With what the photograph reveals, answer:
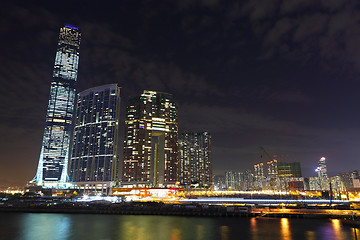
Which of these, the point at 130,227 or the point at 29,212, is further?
the point at 29,212

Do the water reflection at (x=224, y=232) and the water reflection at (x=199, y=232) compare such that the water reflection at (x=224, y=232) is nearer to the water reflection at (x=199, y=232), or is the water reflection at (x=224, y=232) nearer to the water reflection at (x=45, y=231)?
the water reflection at (x=199, y=232)

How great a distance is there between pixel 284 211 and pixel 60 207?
300ft

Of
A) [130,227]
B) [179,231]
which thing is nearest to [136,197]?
[130,227]

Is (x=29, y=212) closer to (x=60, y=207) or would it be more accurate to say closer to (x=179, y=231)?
(x=60, y=207)

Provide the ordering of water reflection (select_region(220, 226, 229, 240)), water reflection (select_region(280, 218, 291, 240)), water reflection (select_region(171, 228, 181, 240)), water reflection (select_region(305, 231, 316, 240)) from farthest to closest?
1. water reflection (select_region(220, 226, 229, 240))
2. water reflection (select_region(171, 228, 181, 240))
3. water reflection (select_region(280, 218, 291, 240))
4. water reflection (select_region(305, 231, 316, 240))

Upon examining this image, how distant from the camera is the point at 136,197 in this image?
159m

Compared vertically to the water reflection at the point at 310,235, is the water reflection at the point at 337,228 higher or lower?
higher

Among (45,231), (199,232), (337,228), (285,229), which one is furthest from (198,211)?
(45,231)

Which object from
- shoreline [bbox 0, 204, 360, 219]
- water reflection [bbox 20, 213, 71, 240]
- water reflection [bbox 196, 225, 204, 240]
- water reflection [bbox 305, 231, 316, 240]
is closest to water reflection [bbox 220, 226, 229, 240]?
water reflection [bbox 196, 225, 204, 240]

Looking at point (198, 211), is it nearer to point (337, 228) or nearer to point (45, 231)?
point (337, 228)

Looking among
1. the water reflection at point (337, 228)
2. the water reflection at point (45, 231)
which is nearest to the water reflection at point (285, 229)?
the water reflection at point (337, 228)

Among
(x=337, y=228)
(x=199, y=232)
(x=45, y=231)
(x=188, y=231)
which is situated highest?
(x=337, y=228)

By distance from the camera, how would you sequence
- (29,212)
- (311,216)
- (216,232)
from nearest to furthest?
(216,232)
(311,216)
(29,212)

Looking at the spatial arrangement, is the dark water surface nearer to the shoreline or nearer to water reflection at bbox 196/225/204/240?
water reflection at bbox 196/225/204/240
